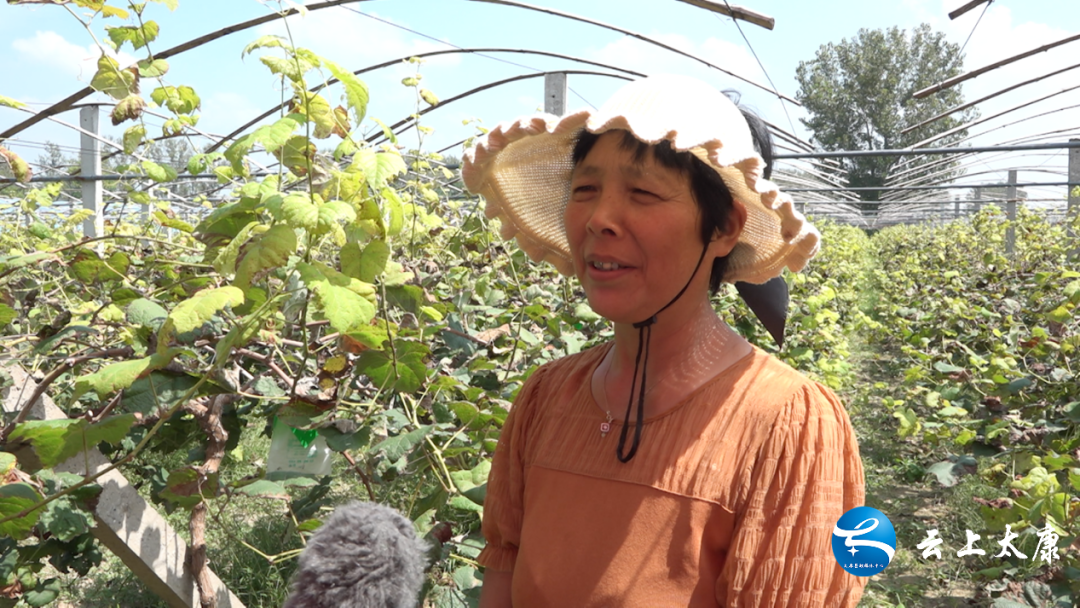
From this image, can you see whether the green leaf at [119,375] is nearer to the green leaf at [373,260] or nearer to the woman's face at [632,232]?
the green leaf at [373,260]

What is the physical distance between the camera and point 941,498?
175 inches

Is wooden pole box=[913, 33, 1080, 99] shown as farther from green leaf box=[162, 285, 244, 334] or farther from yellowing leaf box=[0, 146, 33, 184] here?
green leaf box=[162, 285, 244, 334]

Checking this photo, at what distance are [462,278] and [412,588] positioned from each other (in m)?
2.47

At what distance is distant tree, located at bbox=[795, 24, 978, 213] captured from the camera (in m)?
40.6

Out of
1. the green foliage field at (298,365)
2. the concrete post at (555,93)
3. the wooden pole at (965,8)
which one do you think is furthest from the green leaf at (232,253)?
the wooden pole at (965,8)

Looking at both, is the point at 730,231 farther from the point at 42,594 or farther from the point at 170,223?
the point at 42,594

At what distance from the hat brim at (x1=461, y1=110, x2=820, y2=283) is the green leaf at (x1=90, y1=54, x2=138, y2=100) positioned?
2.32ft

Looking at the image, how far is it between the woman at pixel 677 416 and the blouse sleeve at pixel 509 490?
20 mm

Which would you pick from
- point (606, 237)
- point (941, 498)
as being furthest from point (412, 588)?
point (941, 498)

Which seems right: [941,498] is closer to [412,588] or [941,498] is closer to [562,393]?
[562,393]

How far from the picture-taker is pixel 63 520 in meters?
1.72

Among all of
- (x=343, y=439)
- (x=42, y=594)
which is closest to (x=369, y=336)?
(x=343, y=439)

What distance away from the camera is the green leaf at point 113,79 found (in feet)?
5.22

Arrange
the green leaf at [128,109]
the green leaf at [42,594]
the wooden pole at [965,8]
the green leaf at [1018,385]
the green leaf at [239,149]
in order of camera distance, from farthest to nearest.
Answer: the wooden pole at [965,8]
the green leaf at [1018,385]
the green leaf at [42,594]
the green leaf at [128,109]
the green leaf at [239,149]
